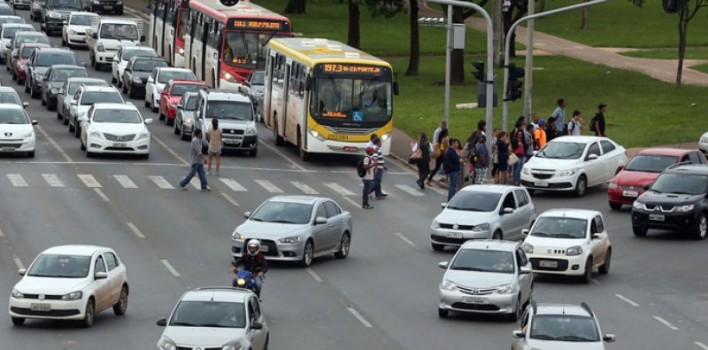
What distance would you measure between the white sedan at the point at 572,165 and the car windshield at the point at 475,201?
8.40 metres

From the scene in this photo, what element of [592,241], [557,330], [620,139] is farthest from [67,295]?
[620,139]

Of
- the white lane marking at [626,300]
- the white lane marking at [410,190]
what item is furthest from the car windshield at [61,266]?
the white lane marking at [410,190]

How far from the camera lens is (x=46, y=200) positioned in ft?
143

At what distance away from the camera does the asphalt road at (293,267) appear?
1186 inches

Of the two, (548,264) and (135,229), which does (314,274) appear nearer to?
(548,264)

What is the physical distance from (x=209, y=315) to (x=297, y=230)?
9.55 meters

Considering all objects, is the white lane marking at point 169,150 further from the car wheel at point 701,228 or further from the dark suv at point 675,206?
the car wheel at point 701,228

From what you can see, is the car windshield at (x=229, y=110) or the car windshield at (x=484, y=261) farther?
the car windshield at (x=229, y=110)

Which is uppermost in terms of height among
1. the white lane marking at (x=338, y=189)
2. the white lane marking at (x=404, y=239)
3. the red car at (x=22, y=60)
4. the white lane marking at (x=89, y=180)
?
the white lane marking at (x=404, y=239)

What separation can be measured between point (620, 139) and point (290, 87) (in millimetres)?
11704

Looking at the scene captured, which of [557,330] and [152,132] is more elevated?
[557,330]

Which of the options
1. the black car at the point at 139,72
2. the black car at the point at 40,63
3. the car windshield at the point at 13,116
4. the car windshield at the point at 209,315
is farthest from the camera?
the black car at the point at 139,72

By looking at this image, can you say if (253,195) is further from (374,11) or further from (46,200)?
(374,11)

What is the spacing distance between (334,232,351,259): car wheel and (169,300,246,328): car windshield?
11.0 m
